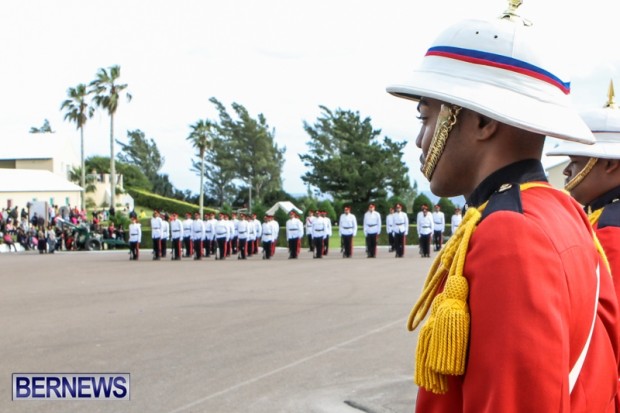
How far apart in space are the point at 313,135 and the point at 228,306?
63.0 metres

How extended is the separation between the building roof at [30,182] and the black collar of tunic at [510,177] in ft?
192

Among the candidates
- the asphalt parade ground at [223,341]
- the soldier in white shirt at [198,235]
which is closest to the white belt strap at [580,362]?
the asphalt parade ground at [223,341]

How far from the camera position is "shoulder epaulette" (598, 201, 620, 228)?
3.15 metres

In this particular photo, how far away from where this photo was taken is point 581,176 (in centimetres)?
384

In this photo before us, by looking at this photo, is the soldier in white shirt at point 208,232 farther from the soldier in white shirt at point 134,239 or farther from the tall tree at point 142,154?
the tall tree at point 142,154

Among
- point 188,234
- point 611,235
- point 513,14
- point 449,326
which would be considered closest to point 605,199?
point 611,235

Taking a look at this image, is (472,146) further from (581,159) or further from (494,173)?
(581,159)

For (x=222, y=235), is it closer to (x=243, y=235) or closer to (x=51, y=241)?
(x=243, y=235)

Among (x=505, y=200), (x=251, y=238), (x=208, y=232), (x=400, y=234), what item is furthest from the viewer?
(x=208, y=232)

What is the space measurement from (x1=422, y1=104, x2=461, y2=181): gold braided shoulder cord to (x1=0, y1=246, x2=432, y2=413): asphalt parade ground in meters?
4.85

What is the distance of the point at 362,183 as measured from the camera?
60.3 m

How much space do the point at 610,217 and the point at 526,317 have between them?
Result: 5.79ft

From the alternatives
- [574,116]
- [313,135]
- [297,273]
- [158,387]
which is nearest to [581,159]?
[574,116]

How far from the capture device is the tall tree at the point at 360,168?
60.4m
